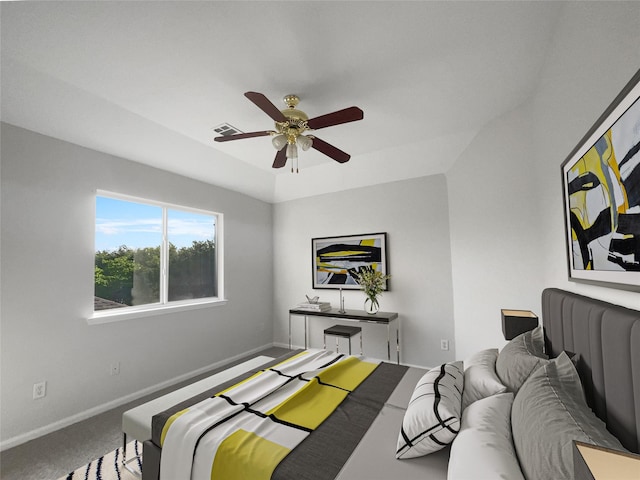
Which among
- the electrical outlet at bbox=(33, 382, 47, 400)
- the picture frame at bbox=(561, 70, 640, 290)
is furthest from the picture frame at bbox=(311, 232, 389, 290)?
the electrical outlet at bbox=(33, 382, 47, 400)

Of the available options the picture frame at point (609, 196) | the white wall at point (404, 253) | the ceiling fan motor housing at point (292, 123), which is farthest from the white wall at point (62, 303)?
the picture frame at point (609, 196)

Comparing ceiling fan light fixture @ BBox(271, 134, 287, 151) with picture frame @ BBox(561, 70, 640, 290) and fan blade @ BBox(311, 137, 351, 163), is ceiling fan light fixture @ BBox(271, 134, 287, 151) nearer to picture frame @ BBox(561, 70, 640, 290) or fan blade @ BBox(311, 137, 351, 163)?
fan blade @ BBox(311, 137, 351, 163)

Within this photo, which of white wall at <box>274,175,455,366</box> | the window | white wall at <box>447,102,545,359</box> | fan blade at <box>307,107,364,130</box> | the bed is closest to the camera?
the bed

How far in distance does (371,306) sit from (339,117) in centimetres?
257

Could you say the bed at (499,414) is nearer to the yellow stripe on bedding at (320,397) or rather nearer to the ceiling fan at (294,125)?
the yellow stripe on bedding at (320,397)

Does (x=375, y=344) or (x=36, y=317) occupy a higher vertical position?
(x=36, y=317)

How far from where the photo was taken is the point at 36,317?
7.83ft

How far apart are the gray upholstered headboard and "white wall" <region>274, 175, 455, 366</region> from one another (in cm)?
237

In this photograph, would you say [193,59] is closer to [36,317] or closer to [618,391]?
[36,317]

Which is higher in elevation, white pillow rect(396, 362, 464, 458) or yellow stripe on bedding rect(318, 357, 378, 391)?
white pillow rect(396, 362, 464, 458)

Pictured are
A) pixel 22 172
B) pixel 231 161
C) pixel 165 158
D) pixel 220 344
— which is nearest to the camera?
pixel 22 172

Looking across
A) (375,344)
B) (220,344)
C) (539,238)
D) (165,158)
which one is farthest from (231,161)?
(539,238)

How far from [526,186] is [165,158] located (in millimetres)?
3567

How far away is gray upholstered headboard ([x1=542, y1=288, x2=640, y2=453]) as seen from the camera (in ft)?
2.69
